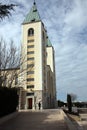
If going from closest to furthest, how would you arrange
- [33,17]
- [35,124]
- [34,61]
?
1. [35,124]
2. [34,61]
3. [33,17]

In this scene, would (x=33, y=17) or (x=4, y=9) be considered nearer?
(x=4, y=9)

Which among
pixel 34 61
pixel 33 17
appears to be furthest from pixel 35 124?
pixel 33 17

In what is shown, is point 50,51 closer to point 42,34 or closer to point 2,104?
point 42,34

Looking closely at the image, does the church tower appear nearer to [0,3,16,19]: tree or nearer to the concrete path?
the concrete path

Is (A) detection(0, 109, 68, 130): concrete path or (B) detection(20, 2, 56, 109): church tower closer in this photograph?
(A) detection(0, 109, 68, 130): concrete path

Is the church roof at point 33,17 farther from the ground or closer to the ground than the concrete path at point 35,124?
farther from the ground

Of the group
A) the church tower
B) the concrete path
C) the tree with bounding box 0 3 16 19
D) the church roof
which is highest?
the church roof

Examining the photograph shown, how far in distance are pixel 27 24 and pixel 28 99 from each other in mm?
22390

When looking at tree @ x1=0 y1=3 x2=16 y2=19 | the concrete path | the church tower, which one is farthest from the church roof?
tree @ x1=0 y1=3 x2=16 y2=19

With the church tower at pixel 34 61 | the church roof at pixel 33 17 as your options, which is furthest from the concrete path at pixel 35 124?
the church roof at pixel 33 17

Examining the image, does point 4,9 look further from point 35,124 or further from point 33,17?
point 33,17

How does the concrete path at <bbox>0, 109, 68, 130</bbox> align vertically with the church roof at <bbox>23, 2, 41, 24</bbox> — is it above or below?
below

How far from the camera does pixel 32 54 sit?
6303cm

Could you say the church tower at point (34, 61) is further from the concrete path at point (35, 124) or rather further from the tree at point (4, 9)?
the tree at point (4, 9)
